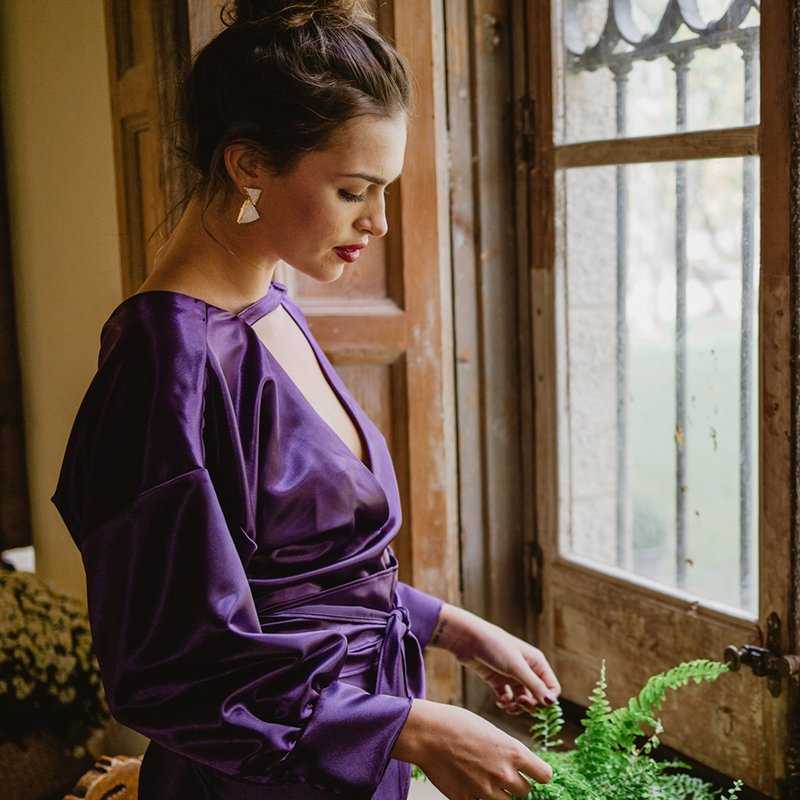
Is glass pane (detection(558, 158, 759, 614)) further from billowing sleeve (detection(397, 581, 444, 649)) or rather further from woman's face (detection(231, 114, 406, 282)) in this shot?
woman's face (detection(231, 114, 406, 282))

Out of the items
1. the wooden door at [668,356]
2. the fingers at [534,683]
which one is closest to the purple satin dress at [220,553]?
the fingers at [534,683]

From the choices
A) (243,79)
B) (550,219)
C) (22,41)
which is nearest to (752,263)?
(550,219)

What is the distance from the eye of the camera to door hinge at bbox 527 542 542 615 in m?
Result: 2.64

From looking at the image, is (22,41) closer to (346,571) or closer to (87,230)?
(87,230)

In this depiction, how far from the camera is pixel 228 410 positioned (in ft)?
4.00

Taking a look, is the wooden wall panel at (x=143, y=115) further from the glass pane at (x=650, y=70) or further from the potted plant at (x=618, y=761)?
the potted plant at (x=618, y=761)

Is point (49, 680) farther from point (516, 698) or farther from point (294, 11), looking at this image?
point (294, 11)

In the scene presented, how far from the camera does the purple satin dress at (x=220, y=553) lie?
113 cm

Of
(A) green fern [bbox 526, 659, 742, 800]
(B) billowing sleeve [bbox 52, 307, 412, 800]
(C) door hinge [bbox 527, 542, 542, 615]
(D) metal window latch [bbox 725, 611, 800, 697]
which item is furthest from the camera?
(C) door hinge [bbox 527, 542, 542, 615]

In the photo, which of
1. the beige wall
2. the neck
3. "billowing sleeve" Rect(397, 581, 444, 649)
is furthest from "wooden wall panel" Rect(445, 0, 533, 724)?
the neck

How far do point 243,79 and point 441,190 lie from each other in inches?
45.7

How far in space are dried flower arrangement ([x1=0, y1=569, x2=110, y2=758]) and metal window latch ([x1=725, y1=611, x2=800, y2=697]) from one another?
1.34 m

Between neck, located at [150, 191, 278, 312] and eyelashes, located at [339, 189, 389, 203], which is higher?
eyelashes, located at [339, 189, 389, 203]

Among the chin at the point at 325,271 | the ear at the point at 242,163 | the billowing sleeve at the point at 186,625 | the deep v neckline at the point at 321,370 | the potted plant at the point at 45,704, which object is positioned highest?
the ear at the point at 242,163
